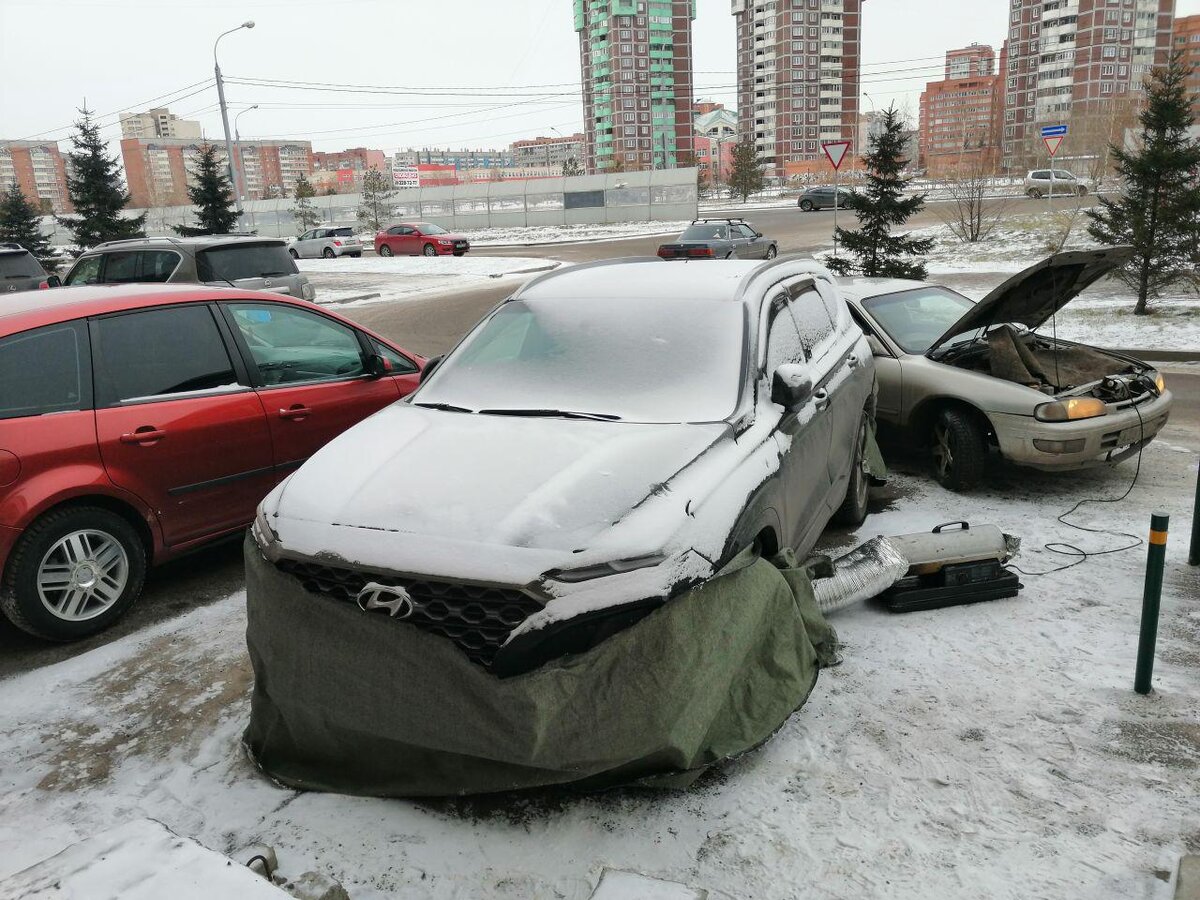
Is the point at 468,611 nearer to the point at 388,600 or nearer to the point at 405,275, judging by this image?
the point at 388,600

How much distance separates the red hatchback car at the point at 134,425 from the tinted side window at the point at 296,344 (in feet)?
0.04

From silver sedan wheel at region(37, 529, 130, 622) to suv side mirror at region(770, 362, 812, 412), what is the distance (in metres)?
3.40

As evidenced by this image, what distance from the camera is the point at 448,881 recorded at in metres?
2.73

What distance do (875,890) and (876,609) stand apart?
82.4 inches

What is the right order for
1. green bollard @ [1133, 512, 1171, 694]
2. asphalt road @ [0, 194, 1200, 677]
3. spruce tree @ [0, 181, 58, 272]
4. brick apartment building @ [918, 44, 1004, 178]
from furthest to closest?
brick apartment building @ [918, 44, 1004, 178]
spruce tree @ [0, 181, 58, 272]
asphalt road @ [0, 194, 1200, 677]
green bollard @ [1133, 512, 1171, 694]

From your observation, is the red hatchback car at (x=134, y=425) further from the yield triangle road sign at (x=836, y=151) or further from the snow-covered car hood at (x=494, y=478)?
the yield triangle road sign at (x=836, y=151)

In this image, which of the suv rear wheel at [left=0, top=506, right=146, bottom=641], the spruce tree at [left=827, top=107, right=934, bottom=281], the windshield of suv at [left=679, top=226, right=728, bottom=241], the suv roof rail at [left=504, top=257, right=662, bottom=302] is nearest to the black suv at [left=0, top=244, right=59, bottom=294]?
the suv rear wheel at [left=0, top=506, right=146, bottom=641]

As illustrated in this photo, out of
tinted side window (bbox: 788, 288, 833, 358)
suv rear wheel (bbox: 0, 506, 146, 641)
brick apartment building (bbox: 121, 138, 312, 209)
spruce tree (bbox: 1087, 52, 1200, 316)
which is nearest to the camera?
suv rear wheel (bbox: 0, 506, 146, 641)

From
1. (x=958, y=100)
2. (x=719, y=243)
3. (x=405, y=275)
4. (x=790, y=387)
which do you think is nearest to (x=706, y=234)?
(x=719, y=243)

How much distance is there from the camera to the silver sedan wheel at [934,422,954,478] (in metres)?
6.39

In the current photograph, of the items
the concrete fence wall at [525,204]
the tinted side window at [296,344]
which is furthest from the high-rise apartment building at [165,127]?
the tinted side window at [296,344]

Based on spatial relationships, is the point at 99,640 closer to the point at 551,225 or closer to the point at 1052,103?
the point at 551,225

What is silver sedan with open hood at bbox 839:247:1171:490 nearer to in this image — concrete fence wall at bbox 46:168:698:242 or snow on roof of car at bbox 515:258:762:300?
snow on roof of car at bbox 515:258:762:300

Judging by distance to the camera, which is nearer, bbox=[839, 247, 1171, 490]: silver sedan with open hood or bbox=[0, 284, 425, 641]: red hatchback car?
bbox=[0, 284, 425, 641]: red hatchback car
